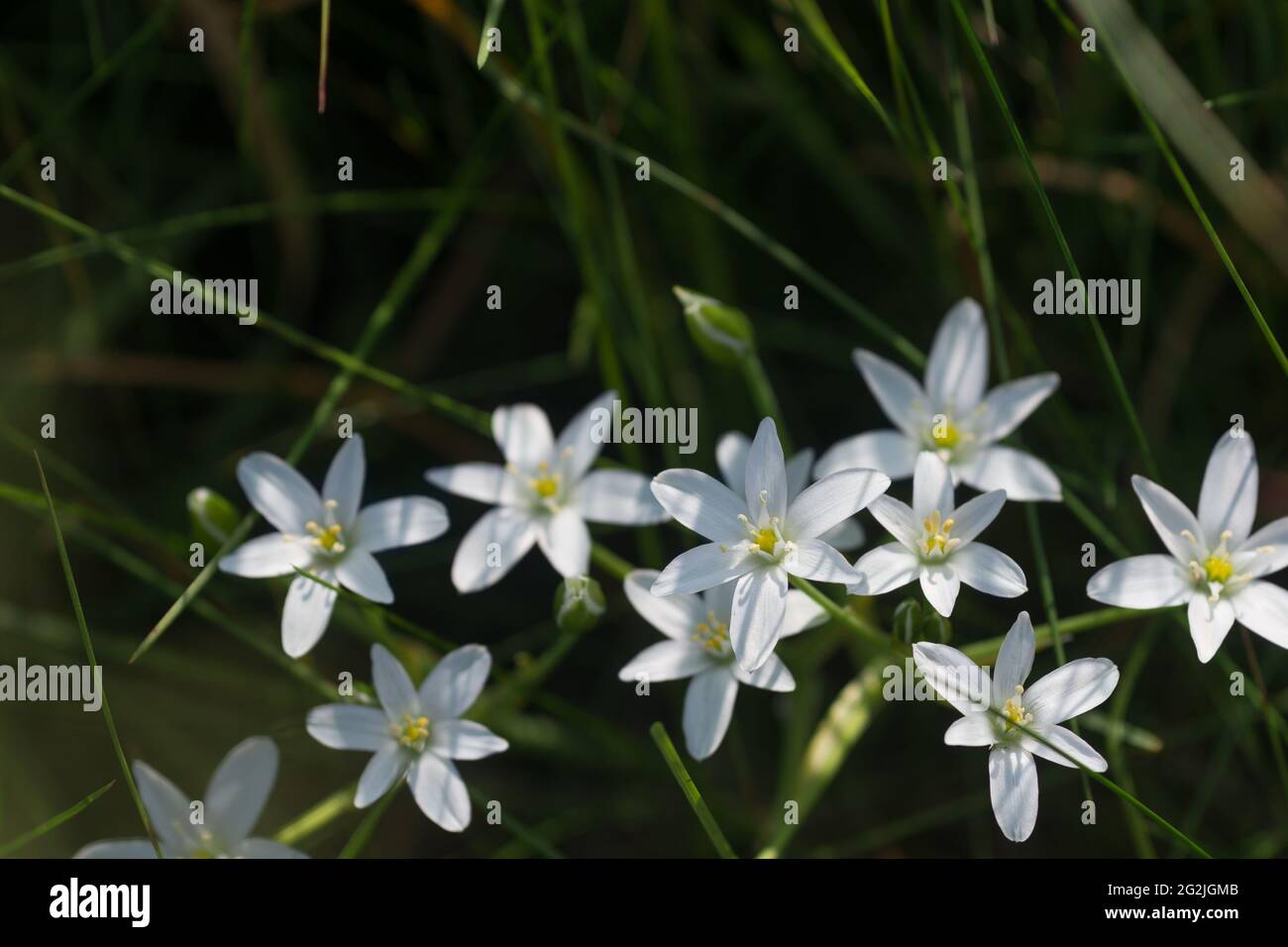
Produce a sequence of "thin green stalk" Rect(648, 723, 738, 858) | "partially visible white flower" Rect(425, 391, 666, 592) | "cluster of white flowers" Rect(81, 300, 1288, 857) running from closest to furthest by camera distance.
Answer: "thin green stalk" Rect(648, 723, 738, 858), "cluster of white flowers" Rect(81, 300, 1288, 857), "partially visible white flower" Rect(425, 391, 666, 592)

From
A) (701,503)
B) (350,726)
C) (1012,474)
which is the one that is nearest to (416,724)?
(350,726)

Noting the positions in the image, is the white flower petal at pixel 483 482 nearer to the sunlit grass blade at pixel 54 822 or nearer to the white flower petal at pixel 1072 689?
the sunlit grass blade at pixel 54 822

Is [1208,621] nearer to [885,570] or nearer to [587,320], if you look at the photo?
[885,570]

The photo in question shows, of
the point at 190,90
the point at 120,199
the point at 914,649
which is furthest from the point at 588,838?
the point at 190,90

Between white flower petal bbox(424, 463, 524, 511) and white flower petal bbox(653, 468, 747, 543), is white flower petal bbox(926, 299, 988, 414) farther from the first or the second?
white flower petal bbox(424, 463, 524, 511)

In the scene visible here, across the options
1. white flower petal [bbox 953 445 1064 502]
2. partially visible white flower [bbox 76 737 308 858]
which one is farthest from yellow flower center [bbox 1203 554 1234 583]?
partially visible white flower [bbox 76 737 308 858]

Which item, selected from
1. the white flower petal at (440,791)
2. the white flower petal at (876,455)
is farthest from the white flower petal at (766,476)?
the white flower petal at (440,791)
